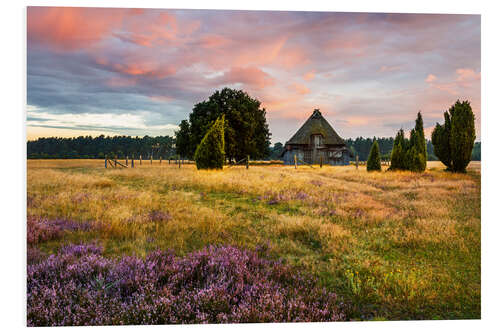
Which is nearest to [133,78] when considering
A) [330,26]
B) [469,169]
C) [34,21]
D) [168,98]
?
[168,98]

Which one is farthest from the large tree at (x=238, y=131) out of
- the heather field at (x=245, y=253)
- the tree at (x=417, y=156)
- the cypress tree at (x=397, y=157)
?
the tree at (x=417, y=156)

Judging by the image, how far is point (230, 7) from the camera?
15.3ft

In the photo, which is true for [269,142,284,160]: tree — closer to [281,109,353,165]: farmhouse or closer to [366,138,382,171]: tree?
[281,109,353,165]: farmhouse

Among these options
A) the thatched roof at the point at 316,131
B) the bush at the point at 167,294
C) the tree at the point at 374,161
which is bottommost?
the bush at the point at 167,294

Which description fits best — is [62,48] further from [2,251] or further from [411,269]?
[411,269]

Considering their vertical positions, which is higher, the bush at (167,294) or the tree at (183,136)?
the tree at (183,136)

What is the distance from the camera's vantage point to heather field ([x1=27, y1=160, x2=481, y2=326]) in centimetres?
278

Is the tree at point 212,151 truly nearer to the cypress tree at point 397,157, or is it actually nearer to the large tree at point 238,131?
the large tree at point 238,131

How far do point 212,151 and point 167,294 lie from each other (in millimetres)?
8695

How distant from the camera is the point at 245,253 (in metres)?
3.56

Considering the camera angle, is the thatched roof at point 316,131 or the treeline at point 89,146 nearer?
the treeline at point 89,146

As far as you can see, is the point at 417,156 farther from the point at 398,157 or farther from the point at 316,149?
the point at 316,149

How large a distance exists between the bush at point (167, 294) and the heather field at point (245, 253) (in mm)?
15

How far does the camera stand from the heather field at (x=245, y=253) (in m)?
2.78
